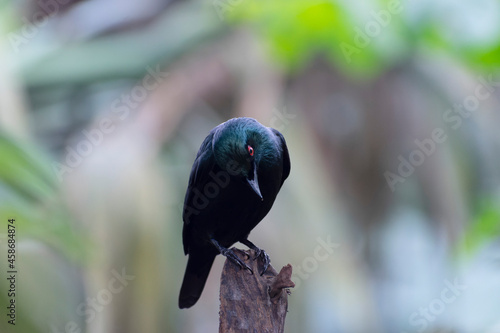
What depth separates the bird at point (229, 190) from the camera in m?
3.85

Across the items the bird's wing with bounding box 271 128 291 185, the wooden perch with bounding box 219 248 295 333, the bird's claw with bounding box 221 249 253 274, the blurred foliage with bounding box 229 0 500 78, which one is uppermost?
the blurred foliage with bounding box 229 0 500 78

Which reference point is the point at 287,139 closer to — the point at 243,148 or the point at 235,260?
the point at 243,148

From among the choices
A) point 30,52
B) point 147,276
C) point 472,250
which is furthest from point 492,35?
point 30,52

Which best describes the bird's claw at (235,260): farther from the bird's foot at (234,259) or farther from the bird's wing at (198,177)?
the bird's wing at (198,177)

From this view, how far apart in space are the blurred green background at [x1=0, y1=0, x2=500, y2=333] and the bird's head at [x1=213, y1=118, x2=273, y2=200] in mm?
1407

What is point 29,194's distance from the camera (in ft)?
14.3

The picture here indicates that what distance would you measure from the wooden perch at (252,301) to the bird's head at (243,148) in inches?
18.1

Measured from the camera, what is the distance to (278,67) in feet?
21.4

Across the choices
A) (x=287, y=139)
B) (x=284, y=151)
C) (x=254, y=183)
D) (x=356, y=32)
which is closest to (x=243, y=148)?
(x=254, y=183)

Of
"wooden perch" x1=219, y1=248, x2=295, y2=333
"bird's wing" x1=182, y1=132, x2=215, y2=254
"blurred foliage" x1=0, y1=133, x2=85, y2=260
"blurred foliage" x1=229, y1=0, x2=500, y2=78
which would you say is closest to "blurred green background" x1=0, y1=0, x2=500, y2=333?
"blurred foliage" x1=229, y1=0, x2=500, y2=78

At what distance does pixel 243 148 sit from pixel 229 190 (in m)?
0.37

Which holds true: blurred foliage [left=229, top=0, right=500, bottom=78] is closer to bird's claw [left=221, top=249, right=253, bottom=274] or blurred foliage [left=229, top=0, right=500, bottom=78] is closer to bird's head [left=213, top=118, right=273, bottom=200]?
bird's head [left=213, top=118, right=273, bottom=200]

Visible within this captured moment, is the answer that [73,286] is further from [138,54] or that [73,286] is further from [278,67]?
[278,67]

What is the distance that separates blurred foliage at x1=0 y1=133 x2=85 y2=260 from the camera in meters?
4.01
